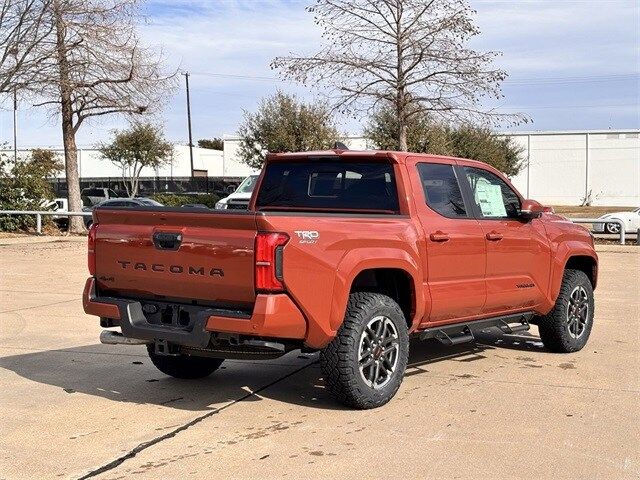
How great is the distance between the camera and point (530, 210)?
25.7 feet

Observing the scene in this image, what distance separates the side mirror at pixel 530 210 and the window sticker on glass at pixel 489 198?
0.16 metres

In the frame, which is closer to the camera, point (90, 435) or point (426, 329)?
point (90, 435)

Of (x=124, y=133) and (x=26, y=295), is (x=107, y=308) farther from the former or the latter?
(x=124, y=133)

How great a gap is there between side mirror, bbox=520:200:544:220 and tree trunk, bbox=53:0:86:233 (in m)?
20.9

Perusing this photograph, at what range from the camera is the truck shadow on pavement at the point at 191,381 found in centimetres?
Result: 675

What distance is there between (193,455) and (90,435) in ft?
2.78

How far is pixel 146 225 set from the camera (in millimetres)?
6301

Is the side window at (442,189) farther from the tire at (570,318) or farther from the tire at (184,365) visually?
the tire at (184,365)

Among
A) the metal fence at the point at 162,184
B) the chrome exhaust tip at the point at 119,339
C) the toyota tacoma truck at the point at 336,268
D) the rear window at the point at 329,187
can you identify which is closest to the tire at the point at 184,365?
the toyota tacoma truck at the point at 336,268

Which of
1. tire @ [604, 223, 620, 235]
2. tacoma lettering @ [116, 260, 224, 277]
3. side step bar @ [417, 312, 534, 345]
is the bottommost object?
tire @ [604, 223, 620, 235]

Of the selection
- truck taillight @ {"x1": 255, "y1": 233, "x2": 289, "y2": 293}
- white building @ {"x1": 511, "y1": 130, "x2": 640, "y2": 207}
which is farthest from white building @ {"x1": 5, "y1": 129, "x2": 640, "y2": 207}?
truck taillight @ {"x1": 255, "y1": 233, "x2": 289, "y2": 293}

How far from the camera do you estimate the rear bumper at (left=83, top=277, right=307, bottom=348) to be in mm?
5652

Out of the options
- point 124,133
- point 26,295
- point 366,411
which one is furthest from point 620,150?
point 366,411

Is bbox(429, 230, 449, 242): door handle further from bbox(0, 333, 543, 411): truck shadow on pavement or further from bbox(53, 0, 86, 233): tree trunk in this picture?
bbox(53, 0, 86, 233): tree trunk
